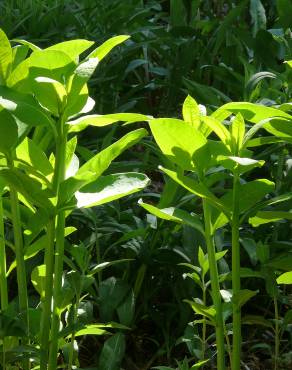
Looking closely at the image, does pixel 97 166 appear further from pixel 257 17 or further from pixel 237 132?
pixel 257 17

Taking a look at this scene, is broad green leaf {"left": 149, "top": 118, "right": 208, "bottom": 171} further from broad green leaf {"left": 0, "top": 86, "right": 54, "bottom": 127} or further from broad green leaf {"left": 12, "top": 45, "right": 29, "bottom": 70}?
broad green leaf {"left": 12, "top": 45, "right": 29, "bottom": 70}

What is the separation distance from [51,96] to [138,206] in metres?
0.83

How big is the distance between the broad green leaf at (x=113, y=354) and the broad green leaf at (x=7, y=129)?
43cm

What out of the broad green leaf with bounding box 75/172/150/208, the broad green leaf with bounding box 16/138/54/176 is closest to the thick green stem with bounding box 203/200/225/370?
the broad green leaf with bounding box 75/172/150/208

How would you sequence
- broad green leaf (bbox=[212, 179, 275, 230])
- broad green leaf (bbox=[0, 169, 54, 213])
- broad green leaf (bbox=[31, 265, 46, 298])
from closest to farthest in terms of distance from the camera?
broad green leaf (bbox=[0, 169, 54, 213]) → broad green leaf (bbox=[212, 179, 275, 230]) → broad green leaf (bbox=[31, 265, 46, 298])

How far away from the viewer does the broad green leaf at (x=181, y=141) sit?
3.10 feet

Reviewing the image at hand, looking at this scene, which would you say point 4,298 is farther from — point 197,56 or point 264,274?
point 197,56

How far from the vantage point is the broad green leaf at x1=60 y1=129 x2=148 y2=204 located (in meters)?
0.94

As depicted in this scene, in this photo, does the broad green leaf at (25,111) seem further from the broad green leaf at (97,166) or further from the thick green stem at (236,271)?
the thick green stem at (236,271)

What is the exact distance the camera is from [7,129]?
92 cm

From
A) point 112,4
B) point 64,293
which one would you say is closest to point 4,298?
point 64,293

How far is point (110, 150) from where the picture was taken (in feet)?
3.25

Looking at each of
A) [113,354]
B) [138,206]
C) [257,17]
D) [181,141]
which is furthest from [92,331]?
[257,17]

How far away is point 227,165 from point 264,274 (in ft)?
0.83
